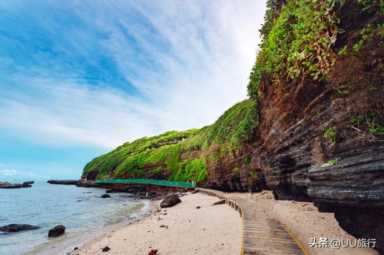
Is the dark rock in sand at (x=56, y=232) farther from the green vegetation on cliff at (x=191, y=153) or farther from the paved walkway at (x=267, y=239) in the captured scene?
the green vegetation on cliff at (x=191, y=153)

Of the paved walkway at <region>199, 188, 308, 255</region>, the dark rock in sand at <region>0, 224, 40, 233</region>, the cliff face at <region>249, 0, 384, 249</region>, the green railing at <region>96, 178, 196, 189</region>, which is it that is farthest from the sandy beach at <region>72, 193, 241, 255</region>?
the green railing at <region>96, 178, 196, 189</region>

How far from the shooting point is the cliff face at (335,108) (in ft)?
21.4

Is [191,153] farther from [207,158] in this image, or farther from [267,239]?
[267,239]

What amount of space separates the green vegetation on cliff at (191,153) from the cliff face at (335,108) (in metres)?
11.7

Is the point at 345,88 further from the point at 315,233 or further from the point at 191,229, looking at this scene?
the point at 191,229

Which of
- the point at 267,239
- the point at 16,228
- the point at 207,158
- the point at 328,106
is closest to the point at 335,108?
the point at 328,106

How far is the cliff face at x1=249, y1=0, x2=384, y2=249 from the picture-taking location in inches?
257

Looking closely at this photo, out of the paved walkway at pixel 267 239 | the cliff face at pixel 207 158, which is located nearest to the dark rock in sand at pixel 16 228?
the paved walkway at pixel 267 239

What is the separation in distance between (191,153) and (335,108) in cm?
5158

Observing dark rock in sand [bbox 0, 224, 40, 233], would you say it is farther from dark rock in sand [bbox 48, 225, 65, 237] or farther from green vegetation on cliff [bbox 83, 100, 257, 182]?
green vegetation on cliff [bbox 83, 100, 257, 182]

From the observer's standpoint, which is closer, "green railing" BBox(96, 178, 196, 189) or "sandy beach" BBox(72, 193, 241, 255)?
"sandy beach" BBox(72, 193, 241, 255)

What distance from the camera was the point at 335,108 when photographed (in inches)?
350

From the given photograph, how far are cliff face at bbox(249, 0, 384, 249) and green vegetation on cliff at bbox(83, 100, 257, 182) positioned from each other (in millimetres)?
11658

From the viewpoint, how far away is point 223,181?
3569 centimetres
